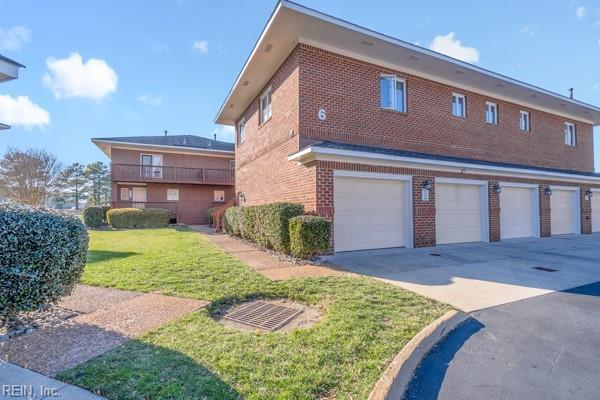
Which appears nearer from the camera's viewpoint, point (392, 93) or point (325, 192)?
point (325, 192)

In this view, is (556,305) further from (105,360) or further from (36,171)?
(36,171)

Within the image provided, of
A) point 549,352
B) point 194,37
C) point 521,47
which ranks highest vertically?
point 194,37

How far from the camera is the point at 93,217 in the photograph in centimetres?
1844

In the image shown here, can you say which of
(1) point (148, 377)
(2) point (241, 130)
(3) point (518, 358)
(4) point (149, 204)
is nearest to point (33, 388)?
(1) point (148, 377)

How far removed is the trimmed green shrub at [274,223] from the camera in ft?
27.4

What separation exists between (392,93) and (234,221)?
8478 mm

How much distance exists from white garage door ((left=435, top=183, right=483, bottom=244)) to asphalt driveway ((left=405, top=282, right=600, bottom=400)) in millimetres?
6059

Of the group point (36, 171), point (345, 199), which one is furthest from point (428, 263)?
point (36, 171)

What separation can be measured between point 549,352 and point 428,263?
4353 millimetres

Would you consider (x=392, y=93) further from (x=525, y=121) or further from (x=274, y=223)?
(x=525, y=121)

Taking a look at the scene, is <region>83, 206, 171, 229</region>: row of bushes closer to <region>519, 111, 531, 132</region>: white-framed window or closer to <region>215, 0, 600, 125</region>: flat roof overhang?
<region>215, 0, 600, 125</region>: flat roof overhang

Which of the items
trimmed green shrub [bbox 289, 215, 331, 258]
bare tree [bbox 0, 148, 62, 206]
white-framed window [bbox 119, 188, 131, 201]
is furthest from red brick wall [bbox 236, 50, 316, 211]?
bare tree [bbox 0, 148, 62, 206]

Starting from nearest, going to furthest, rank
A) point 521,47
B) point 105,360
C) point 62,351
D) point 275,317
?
point 105,360 → point 62,351 → point 275,317 → point 521,47

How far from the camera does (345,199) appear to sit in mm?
8719
